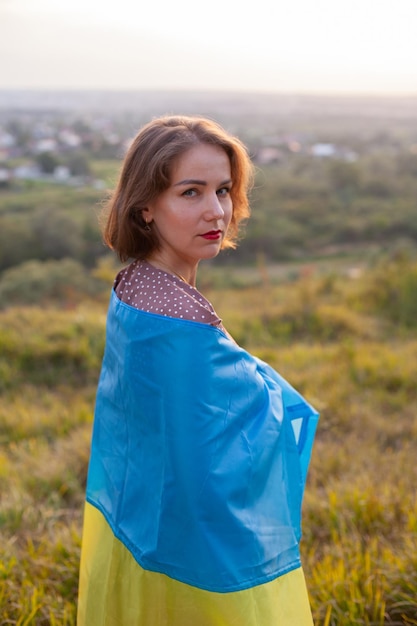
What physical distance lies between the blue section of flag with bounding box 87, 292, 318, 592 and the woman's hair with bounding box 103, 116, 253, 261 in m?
0.22

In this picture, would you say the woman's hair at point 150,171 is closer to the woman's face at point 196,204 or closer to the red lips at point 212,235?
the woman's face at point 196,204

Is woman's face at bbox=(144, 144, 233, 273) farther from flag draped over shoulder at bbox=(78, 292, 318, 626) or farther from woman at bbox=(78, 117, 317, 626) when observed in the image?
flag draped over shoulder at bbox=(78, 292, 318, 626)

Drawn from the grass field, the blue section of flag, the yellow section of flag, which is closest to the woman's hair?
the blue section of flag

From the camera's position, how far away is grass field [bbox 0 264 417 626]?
92.3 inches

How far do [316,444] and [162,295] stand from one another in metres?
2.56

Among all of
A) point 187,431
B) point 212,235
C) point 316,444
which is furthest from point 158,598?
point 316,444

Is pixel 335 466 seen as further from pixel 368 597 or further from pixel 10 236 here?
pixel 10 236

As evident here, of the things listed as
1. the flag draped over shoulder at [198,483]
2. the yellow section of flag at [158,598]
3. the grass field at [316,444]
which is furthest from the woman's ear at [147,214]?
the grass field at [316,444]

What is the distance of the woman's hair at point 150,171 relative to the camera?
1.69 meters

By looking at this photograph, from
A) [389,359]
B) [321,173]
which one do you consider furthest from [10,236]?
[321,173]

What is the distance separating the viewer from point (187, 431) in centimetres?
157

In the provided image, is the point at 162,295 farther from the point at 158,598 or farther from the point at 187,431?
the point at 158,598

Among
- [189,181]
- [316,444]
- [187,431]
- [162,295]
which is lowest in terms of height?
[316,444]

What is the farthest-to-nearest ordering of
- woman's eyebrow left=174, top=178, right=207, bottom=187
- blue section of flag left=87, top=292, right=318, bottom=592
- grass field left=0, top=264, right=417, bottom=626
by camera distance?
grass field left=0, top=264, right=417, bottom=626 → woman's eyebrow left=174, top=178, right=207, bottom=187 → blue section of flag left=87, top=292, right=318, bottom=592
